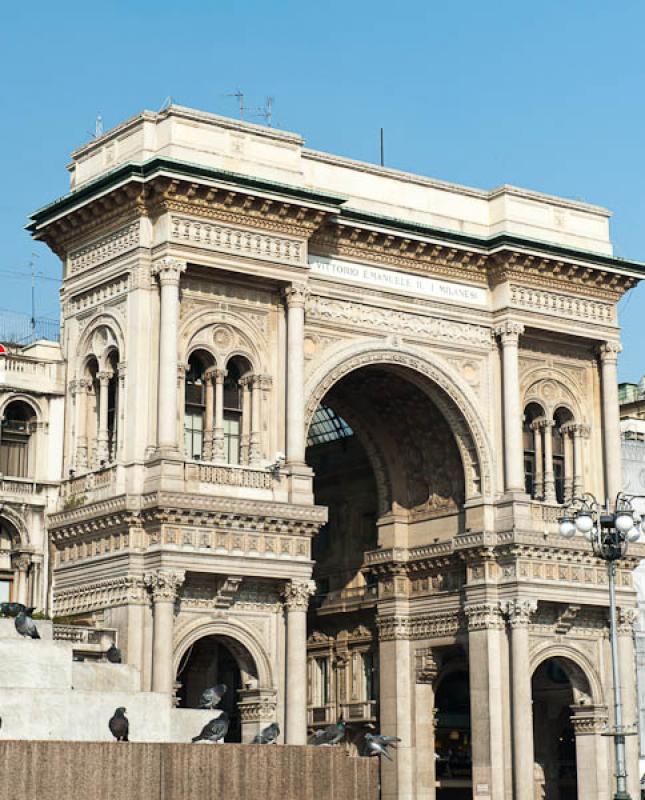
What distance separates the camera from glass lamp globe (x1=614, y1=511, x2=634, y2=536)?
3219 cm

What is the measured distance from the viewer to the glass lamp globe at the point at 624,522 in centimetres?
3219

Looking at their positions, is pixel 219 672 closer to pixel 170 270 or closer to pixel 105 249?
pixel 170 270

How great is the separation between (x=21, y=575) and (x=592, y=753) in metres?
19.0

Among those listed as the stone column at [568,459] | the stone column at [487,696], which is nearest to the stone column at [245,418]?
the stone column at [487,696]

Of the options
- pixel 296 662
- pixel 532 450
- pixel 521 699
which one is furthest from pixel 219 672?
pixel 532 450

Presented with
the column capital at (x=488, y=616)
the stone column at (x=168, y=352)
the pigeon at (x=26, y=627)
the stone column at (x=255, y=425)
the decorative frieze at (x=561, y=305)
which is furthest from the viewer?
the decorative frieze at (x=561, y=305)

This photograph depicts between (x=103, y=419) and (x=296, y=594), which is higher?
(x=103, y=419)

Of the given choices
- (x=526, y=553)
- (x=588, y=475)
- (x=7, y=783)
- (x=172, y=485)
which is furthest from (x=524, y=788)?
(x=7, y=783)

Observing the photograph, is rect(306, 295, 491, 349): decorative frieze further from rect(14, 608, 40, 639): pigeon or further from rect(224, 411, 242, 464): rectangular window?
rect(14, 608, 40, 639): pigeon

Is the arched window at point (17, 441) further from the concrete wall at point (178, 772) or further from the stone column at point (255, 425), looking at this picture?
the concrete wall at point (178, 772)

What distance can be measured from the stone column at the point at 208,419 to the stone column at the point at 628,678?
1505 cm

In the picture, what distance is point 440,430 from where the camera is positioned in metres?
54.3

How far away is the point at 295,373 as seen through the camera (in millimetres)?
47281

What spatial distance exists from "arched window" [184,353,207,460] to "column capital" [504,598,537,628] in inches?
433
